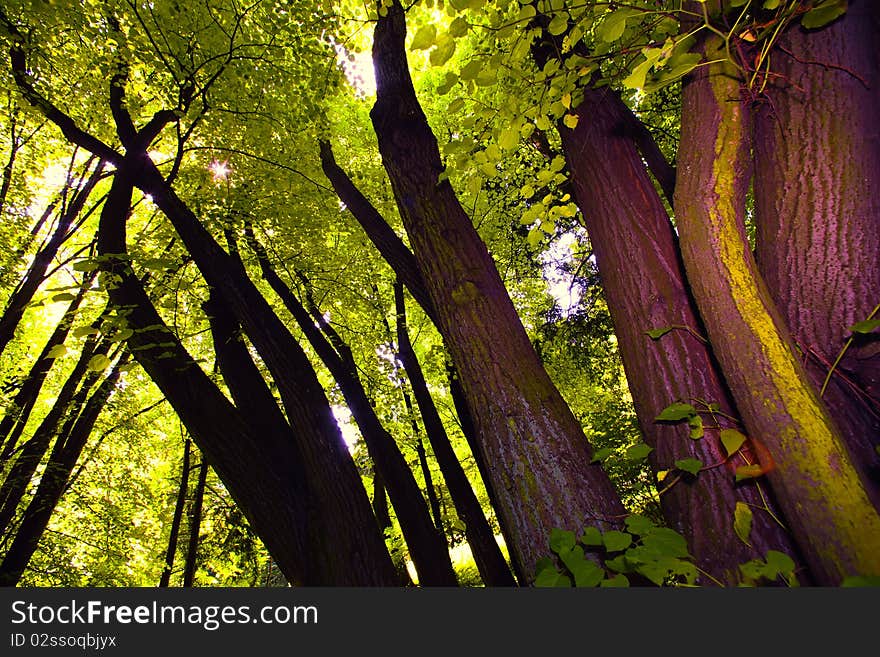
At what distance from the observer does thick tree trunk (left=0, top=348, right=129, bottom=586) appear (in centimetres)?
564

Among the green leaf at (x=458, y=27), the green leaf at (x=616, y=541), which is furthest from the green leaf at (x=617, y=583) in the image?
the green leaf at (x=458, y=27)

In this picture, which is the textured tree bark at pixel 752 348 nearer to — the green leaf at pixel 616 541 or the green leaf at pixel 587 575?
the green leaf at pixel 616 541

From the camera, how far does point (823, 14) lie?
1.47 m

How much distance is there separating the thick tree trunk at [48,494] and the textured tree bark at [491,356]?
5.51 m

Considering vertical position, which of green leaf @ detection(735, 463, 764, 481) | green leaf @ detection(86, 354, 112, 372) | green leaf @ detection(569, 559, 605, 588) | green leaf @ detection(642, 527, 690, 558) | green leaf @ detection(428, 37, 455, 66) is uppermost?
green leaf @ detection(428, 37, 455, 66)

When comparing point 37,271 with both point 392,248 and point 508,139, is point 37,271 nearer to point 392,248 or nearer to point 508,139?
point 392,248

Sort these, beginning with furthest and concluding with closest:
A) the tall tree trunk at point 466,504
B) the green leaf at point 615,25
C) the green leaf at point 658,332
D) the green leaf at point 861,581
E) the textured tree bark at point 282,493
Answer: the tall tree trunk at point 466,504 < the textured tree bark at point 282,493 < the green leaf at point 658,332 < the green leaf at point 615,25 < the green leaf at point 861,581

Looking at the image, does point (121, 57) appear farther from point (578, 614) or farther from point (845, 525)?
point (845, 525)

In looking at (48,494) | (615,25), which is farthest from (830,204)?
(48,494)

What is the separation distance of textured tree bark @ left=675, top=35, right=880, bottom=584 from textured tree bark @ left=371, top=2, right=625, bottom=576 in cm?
62

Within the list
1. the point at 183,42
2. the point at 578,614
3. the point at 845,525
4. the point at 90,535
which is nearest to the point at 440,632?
the point at 578,614

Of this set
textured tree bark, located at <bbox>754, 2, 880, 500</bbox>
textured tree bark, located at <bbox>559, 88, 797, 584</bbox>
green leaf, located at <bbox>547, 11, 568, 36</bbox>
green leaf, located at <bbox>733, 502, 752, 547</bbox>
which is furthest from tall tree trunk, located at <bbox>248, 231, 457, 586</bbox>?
green leaf, located at <bbox>547, 11, 568, 36</bbox>

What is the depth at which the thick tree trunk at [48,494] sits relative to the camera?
18.5ft

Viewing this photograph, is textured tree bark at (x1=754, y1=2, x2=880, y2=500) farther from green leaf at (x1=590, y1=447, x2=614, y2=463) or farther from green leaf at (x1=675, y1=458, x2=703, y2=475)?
green leaf at (x1=590, y1=447, x2=614, y2=463)
